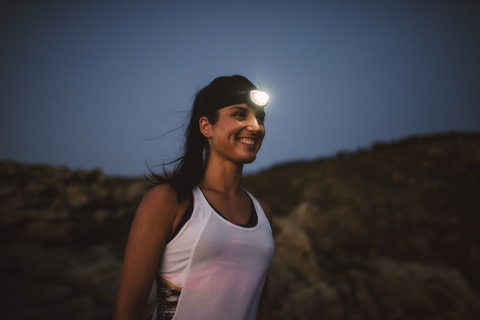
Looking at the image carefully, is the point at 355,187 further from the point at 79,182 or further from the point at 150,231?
the point at 150,231

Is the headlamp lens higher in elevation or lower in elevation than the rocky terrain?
higher

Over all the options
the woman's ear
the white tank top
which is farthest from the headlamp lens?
the white tank top

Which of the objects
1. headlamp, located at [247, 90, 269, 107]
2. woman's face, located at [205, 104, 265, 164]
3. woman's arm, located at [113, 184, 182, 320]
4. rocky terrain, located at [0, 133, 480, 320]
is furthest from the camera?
rocky terrain, located at [0, 133, 480, 320]

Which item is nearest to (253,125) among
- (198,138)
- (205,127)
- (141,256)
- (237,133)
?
(237,133)

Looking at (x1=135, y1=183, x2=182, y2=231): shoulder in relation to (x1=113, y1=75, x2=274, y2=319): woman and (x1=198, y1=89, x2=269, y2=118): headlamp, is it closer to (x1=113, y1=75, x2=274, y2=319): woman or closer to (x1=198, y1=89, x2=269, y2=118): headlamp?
(x1=113, y1=75, x2=274, y2=319): woman

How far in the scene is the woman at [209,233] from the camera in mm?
1442

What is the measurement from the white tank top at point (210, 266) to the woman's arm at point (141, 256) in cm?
9

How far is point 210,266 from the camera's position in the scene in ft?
4.97

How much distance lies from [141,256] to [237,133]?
1062 mm

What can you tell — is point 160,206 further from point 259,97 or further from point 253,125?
point 259,97

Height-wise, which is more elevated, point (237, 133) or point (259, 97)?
point (259, 97)

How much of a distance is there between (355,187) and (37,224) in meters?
20.8

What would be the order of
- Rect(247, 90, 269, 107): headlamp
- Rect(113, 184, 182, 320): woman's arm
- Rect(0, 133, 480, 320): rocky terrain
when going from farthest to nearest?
Rect(0, 133, 480, 320): rocky terrain < Rect(247, 90, 269, 107): headlamp < Rect(113, 184, 182, 320): woman's arm

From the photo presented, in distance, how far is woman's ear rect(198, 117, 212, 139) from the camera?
2035 millimetres
